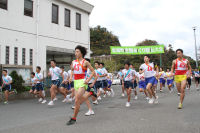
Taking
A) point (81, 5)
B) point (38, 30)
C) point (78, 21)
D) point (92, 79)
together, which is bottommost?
point (92, 79)

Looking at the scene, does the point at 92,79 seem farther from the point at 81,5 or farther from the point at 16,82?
the point at 81,5

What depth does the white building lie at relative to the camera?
14.5 m

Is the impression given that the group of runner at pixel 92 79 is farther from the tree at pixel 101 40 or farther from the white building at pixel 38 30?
the tree at pixel 101 40

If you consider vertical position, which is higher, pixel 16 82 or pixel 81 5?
pixel 81 5

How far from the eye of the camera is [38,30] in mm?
16484

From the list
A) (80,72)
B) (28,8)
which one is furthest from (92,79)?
(28,8)

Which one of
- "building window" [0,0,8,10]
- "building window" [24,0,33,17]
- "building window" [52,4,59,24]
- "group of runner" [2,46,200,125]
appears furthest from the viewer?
"building window" [52,4,59,24]

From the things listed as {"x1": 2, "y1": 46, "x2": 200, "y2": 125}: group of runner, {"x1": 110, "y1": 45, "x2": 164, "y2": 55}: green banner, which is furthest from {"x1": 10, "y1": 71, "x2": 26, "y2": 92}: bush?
{"x1": 110, "y1": 45, "x2": 164, "y2": 55}: green banner

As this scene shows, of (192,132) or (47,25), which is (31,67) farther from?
(192,132)

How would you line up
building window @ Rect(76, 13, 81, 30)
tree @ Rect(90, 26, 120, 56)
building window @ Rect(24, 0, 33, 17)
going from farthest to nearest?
tree @ Rect(90, 26, 120, 56) → building window @ Rect(76, 13, 81, 30) → building window @ Rect(24, 0, 33, 17)

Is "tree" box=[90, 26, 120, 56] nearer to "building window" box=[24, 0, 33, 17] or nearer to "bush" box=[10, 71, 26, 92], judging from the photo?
"building window" box=[24, 0, 33, 17]

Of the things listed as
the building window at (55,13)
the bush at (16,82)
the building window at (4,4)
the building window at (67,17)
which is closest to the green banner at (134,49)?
the building window at (67,17)

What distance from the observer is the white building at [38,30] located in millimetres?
14508

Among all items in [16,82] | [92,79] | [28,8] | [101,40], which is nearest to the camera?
[92,79]
